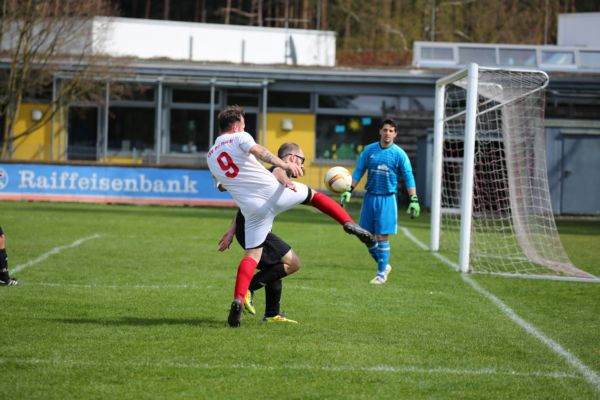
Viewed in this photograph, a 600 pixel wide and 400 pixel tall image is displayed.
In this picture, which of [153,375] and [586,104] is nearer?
[153,375]

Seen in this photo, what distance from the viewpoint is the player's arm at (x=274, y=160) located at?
765 centimetres

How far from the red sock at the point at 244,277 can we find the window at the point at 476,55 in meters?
29.9

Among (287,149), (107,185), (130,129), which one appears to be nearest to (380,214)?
(287,149)

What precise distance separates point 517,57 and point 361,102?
6.22m

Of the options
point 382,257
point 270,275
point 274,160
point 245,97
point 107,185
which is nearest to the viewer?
point 274,160

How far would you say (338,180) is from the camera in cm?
1001

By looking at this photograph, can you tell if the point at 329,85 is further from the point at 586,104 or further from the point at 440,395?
the point at 440,395

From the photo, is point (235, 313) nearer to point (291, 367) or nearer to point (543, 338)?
point (291, 367)

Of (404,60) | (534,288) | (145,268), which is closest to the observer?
(534,288)

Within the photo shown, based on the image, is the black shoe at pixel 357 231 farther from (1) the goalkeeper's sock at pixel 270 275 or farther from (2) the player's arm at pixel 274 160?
(1) the goalkeeper's sock at pixel 270 275

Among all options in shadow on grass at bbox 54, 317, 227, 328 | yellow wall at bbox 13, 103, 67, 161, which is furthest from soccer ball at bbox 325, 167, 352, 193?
yellow wall at bbox 13, 103, 67, 161

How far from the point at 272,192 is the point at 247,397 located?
2.66 meters

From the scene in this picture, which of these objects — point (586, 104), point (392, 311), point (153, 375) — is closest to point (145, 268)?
point (392, 311)

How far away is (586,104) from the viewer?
1401 inches
